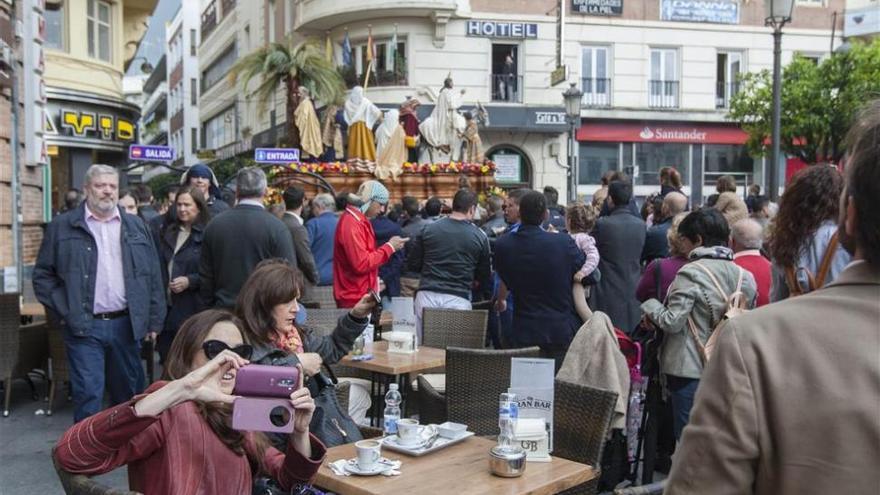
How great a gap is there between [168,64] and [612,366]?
61.5 meters

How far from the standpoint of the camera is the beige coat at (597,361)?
436 centimetres

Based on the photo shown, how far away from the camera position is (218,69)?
41375 mm

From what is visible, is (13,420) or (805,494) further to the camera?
(13,420)

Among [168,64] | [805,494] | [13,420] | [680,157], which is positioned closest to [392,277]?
[13,420]

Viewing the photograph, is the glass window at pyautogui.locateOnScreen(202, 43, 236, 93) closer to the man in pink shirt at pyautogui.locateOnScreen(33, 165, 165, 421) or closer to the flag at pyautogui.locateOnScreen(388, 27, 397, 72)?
the flag at pyautogui.locateOnScreen(388, 27, 397, 72)

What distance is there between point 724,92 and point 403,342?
2335cm

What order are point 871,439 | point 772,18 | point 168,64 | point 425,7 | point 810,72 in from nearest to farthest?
point 871,439 < point 772,18 < point 810,72 < point 425,7 < point 168,64

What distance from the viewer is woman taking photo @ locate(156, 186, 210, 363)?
19.8 ft

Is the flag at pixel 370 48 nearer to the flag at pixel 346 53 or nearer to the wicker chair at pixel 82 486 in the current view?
the flag at pixel 346 53

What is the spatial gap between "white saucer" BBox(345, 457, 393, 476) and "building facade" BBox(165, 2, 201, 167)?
4648cm

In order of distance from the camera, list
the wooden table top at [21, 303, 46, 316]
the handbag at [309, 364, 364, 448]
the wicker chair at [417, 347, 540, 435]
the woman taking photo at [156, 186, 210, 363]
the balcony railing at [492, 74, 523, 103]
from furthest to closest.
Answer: the balcony railing at [492, 74, 523, 103] < the wooden table top at [21, 303, 46, 316] < the woman taking photo at [156, 186, 210, 363] < the wicker chair at [417, 347, 540, 435] < the handbag at [309, 364, 364, 448]

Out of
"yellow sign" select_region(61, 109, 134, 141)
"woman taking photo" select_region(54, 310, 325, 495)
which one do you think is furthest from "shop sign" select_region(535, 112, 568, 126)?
"woman taking photo" select_region(54, 310, 325, 495)

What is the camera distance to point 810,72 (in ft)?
69.6

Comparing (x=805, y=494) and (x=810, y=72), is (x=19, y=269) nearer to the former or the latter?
(x=805, y=494)
